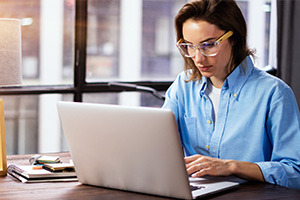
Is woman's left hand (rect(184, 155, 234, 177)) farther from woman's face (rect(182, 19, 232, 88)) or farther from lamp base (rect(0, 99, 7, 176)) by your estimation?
lamp base (rect(0, 99, 7, 176))

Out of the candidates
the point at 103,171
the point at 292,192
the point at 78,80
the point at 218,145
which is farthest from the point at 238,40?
the point at 78,80

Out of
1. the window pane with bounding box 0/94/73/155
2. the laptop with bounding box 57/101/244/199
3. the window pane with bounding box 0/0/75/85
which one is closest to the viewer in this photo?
the laptop with bounding box 57/101/244/199

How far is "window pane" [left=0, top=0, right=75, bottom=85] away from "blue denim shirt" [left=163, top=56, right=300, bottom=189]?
1772 mm

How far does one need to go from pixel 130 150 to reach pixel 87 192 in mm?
223

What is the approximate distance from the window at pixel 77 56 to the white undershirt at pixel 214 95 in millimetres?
1502

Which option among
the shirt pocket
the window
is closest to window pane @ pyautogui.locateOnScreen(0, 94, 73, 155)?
the window

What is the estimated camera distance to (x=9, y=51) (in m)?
1.95

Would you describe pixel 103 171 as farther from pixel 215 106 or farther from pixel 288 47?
pixel 288 47

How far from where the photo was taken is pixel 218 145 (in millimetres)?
1897

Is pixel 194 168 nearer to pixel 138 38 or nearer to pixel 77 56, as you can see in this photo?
pixel 77 56

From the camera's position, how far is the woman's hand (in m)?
1.60

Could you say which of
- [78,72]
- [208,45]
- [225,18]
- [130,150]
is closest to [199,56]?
[208,45]

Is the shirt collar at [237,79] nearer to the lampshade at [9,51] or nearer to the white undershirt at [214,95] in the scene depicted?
the white undershirt at [214,95]

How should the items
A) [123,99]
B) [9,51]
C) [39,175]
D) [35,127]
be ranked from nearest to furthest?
1. [39,175]
2. [9,51]
3. [35,127]
4. [123,99]
